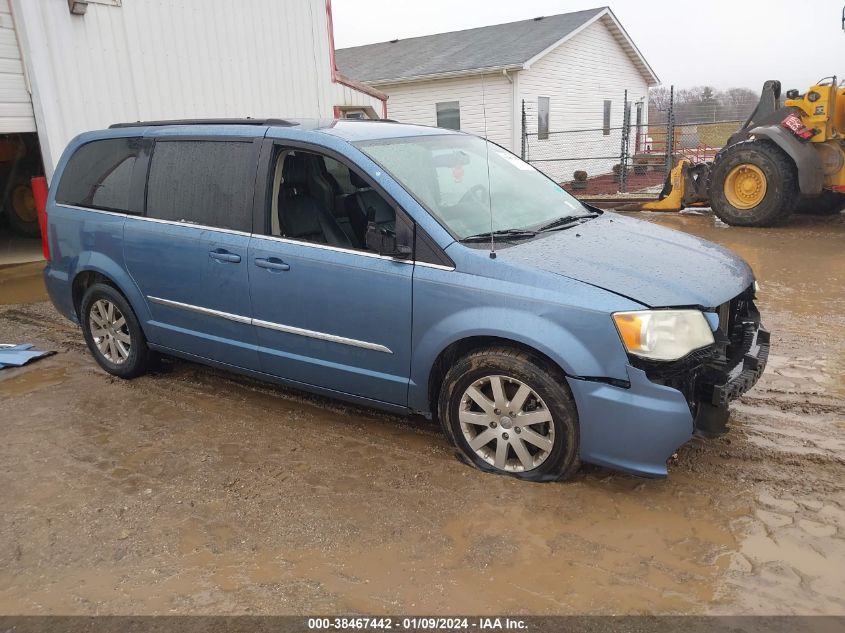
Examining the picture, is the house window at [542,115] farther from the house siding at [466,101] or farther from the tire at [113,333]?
the tire at [113,333]

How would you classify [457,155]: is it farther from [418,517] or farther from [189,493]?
[189,493]

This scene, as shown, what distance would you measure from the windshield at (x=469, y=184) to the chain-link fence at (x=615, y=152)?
457 inches

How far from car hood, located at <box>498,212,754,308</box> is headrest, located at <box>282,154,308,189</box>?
145 cm

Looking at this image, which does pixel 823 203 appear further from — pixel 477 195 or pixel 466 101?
pixel 466 101

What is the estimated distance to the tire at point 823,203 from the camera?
11125 millimetres

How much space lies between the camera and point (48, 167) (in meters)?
9.18

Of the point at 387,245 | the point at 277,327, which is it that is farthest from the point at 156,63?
the point at 387,245

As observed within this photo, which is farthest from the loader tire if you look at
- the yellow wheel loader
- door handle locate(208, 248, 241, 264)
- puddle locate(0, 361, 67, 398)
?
the yellow wheel loader

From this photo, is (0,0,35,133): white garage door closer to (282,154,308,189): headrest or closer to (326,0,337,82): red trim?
(326,0,337,82): red trim

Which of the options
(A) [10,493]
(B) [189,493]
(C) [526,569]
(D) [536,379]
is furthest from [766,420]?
(A) [10,493]

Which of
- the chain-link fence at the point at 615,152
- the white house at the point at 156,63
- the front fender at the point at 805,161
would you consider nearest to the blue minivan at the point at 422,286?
the white house at the point at 156,63

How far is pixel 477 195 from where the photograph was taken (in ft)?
12.7

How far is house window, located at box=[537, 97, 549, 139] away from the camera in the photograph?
1961 cm

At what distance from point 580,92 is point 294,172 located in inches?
776
